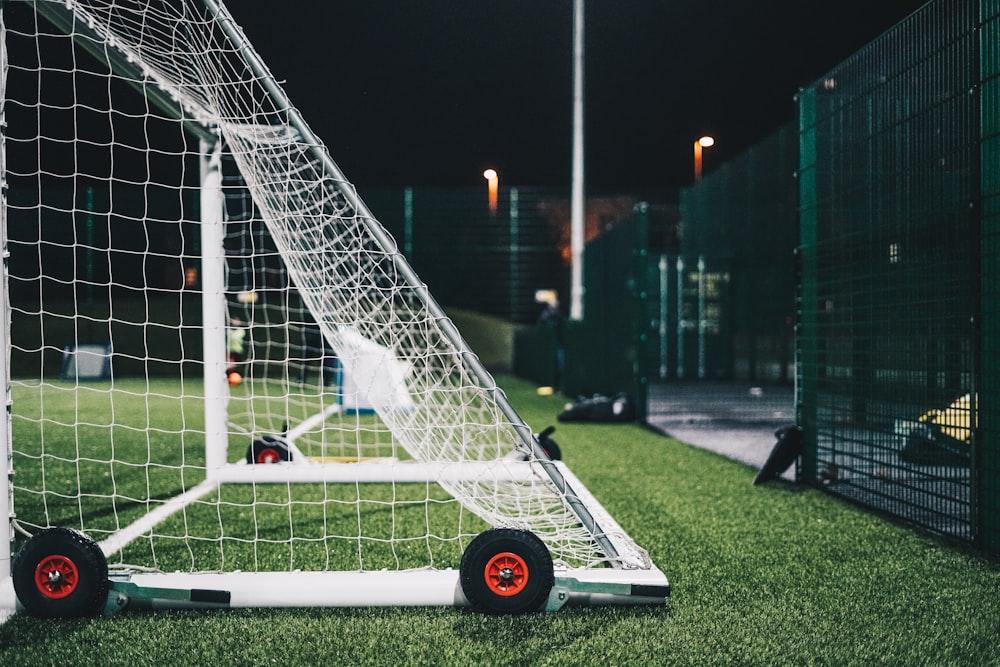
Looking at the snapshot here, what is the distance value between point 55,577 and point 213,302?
2.50m

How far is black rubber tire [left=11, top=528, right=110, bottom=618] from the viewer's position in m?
2.59

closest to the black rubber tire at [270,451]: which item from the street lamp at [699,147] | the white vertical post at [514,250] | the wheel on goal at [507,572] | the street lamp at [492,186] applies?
the wheel on goal at [507,572]

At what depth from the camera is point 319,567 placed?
10.7 feet

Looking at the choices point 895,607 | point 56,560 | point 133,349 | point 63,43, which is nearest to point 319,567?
point 56,560

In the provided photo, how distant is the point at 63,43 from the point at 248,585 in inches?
106

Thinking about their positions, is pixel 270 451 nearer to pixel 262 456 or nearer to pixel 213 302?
pixel 262 456

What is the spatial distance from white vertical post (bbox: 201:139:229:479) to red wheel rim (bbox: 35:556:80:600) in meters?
2.11

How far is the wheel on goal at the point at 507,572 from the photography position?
104 inches

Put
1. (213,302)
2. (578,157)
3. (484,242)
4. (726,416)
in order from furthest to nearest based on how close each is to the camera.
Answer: (484,242)
(578,157)
(726,416)
(213,302)

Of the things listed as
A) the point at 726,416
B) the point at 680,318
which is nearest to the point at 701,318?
the point at 680,318

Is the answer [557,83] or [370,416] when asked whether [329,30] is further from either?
[557,83]

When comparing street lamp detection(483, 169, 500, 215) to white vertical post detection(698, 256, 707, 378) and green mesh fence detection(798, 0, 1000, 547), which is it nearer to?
white vertical post detection(698, 256, 707, 378)

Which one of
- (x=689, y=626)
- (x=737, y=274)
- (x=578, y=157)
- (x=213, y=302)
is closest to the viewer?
(x=689, y=626)

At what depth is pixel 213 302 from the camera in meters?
4.90
